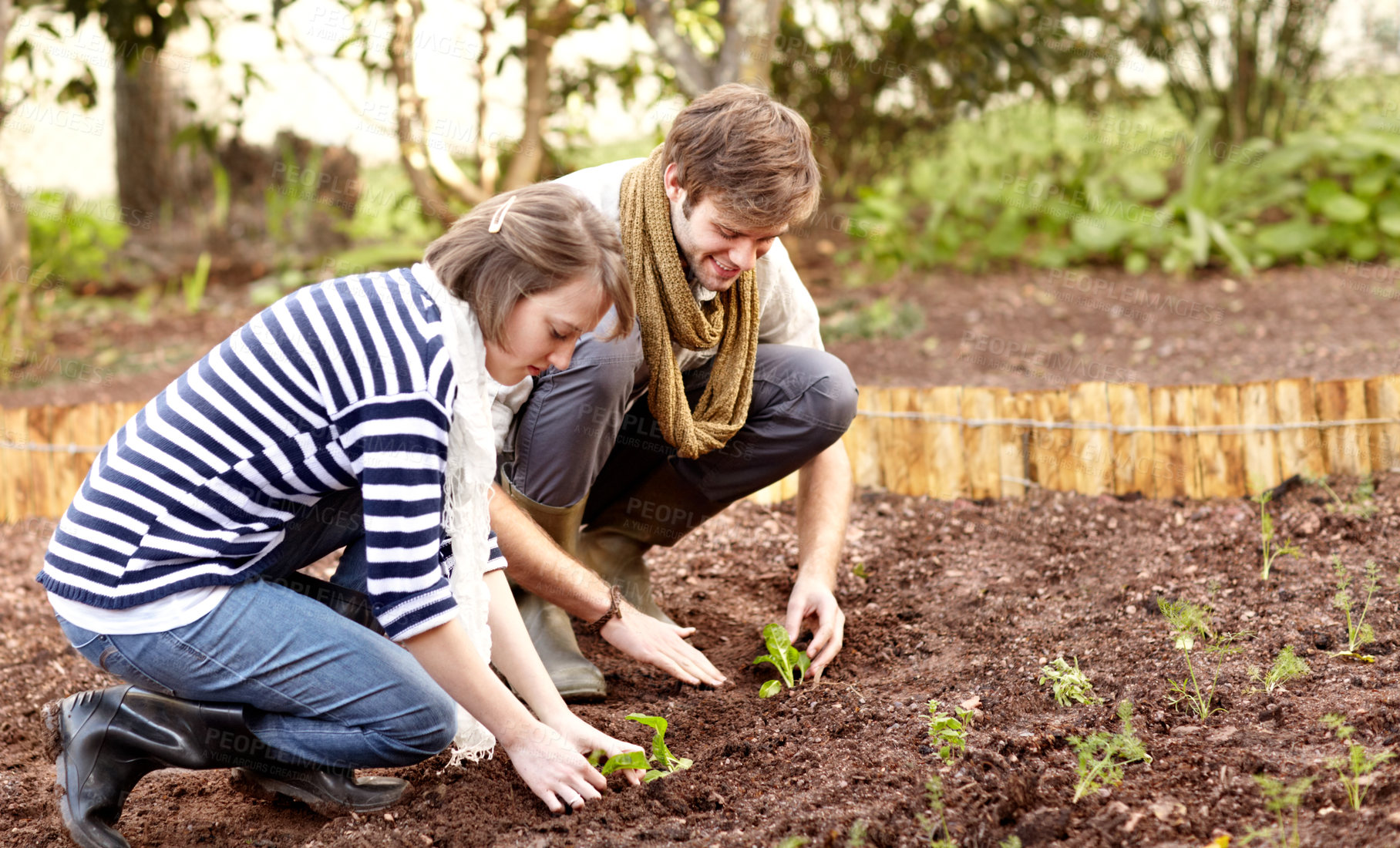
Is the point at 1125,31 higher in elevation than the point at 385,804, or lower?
higher

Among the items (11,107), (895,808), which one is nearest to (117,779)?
(895,808)

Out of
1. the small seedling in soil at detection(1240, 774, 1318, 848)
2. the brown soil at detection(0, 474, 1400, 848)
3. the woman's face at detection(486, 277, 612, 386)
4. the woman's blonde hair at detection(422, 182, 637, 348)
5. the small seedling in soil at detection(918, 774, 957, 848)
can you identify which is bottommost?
the brown soil at detection(0, 474, 1400, 848)

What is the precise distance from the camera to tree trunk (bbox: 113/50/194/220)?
7.10 meters

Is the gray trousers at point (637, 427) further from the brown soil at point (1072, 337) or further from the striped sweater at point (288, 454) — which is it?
the brown soil at point (1072, 337)

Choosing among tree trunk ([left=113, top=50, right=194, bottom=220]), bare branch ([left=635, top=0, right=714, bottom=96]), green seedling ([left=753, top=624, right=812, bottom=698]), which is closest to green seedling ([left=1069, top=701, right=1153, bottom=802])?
green seedling ([left=753, top=624, right=812, bottom=698])

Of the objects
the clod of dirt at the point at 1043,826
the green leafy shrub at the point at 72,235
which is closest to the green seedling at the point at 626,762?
the clod of dirt at the point at 1043,826

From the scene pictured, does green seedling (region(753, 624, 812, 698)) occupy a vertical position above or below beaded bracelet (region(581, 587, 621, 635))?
below

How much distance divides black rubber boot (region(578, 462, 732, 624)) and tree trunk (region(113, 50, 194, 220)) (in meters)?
5.58

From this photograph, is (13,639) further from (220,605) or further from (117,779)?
(220,605)

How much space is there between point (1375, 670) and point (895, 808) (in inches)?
39.4

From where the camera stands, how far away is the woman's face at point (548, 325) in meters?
1.70

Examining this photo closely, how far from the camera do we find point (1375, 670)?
2051mm

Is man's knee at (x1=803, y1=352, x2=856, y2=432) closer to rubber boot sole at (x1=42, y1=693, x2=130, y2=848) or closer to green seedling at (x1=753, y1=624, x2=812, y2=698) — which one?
green seedling at (x1=753, y1=624, x2=812, y2=698)

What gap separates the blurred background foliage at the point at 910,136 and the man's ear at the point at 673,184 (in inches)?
89.4
